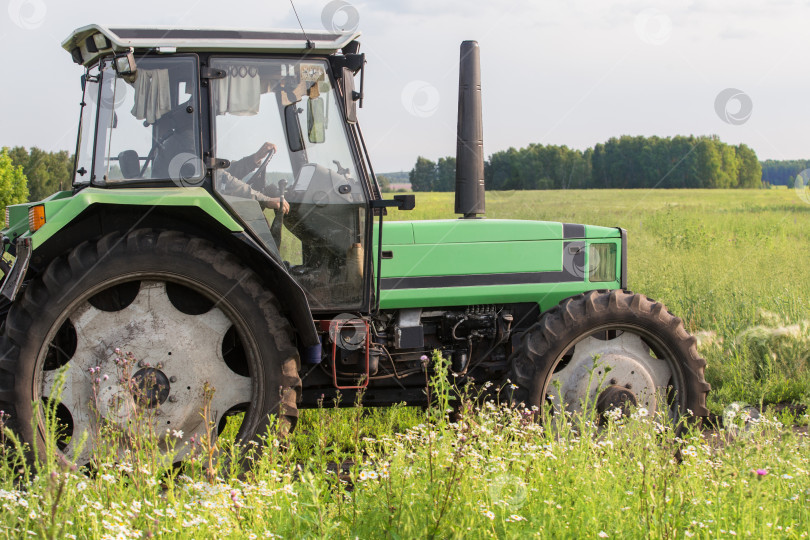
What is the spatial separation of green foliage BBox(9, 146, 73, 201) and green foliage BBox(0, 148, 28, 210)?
15.3ft

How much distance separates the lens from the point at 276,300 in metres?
4.02

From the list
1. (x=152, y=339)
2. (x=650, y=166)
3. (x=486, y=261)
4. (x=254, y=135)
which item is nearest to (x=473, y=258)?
(x=486, y=261)

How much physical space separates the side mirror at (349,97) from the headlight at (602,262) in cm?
200

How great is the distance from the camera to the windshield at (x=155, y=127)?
4012 millimetres

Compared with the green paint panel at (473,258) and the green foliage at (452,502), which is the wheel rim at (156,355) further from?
the green paint panel at (473,258)

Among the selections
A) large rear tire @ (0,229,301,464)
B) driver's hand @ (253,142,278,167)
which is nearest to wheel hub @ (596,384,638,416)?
large rear tire @ (0,229,301,464)

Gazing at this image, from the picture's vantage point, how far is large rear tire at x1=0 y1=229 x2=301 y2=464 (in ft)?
11.9

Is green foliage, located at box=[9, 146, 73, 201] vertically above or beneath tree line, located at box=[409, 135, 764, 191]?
beneath

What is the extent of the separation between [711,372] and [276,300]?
418 centimetres

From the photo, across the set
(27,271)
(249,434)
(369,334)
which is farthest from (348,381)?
(27,271)

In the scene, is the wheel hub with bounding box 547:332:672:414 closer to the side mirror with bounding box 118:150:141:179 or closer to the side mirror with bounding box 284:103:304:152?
the side mirror with bounding box 284:103:304:152

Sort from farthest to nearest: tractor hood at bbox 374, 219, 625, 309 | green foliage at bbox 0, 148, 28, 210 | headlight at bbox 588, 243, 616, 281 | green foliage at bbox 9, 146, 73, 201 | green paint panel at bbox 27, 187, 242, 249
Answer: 1. green foliage at bbox 9, 146, 73, 201
2. green foliage at bbox 0, 148, 28, 210
3. headlight at bbox 588, 243, 616, 281
4. tractor hood at bbox 374, 219, 625, 309
5. green paint panel at bbox 27, 187, 242, 249

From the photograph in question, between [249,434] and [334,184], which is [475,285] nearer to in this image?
[334,184]

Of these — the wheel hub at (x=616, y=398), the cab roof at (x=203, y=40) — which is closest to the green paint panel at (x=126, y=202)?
the cab roof at (x=203, y=40)
